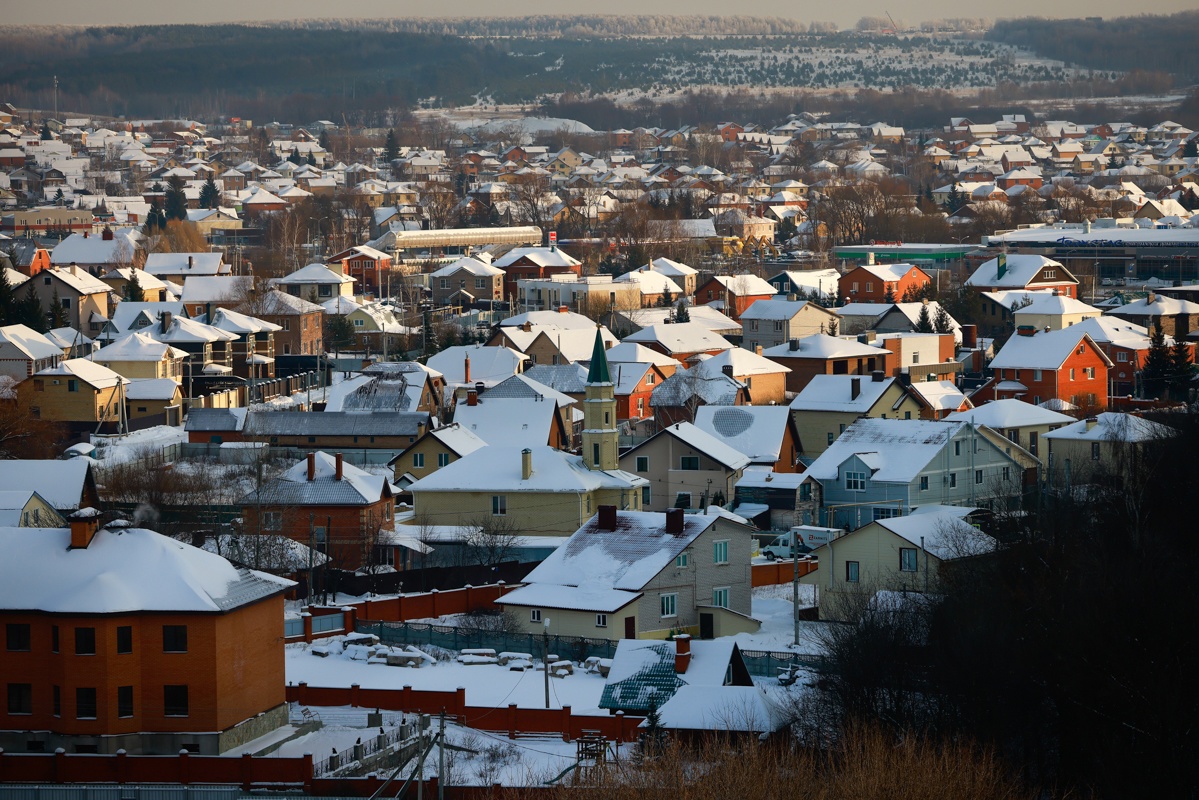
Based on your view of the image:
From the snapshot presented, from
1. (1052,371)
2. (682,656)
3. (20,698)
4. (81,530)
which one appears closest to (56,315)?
(1052,371)

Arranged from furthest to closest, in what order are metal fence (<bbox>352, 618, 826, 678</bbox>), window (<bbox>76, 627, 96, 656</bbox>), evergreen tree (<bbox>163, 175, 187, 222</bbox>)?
evergreen tree (<bbox>163, 175, 187, 222</bbox>) → metal fence (<bbox>352, 618, 826, 678</bbox>) → window (<bbox>76, 627, 96, 656</bbox>)

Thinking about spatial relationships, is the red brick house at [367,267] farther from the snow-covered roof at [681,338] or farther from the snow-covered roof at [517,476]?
the snow-covered roof at [517,476]

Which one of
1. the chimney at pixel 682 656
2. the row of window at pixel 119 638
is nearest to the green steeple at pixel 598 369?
the chimney at pixel 682 656

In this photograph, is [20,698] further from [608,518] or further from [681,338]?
[681,338]

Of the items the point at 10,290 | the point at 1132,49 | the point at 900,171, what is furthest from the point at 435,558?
the point at 1132,49

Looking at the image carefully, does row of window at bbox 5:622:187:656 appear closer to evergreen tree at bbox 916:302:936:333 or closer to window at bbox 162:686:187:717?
window at bbox 162:686:187:717

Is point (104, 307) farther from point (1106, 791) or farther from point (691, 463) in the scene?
point (1106, 791)

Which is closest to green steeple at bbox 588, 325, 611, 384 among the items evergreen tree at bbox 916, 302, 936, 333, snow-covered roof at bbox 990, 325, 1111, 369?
snow-covered roof at bbox 990, 325, 1111, 369
